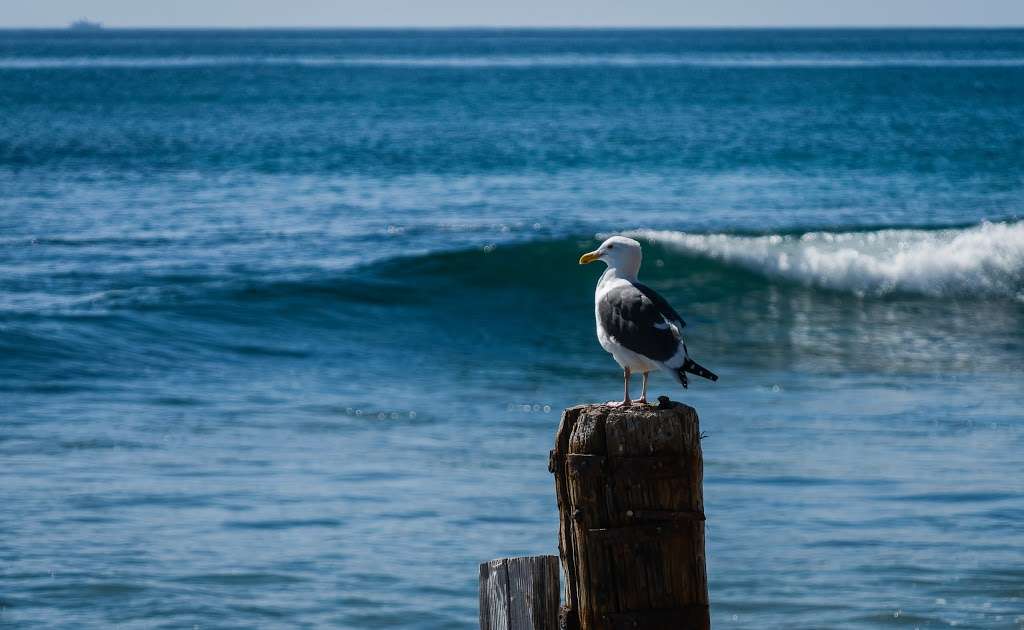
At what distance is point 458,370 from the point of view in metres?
15.1

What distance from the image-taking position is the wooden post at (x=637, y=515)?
4.14 m

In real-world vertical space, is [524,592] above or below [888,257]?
above

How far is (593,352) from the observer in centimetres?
1622

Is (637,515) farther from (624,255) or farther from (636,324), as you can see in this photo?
(624,255)

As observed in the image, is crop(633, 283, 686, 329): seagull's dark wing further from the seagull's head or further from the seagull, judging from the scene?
the seagull's head

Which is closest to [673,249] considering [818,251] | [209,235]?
[818,251]

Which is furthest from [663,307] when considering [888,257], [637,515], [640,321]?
[888,257]

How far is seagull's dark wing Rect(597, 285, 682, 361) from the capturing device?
4.95 metres

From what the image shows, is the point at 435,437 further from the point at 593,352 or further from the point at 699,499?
the point at 699,499

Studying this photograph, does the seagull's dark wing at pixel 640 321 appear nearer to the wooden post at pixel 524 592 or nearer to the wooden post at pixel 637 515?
the wooden post at pixel 637 515

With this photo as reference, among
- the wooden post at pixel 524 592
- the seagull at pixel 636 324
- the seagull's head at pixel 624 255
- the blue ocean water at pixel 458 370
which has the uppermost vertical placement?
the seagull's head at pixel 624 255

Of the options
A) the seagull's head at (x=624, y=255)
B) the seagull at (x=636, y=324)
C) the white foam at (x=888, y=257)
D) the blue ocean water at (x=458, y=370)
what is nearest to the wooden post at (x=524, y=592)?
the seagull at (x=636, y=324)

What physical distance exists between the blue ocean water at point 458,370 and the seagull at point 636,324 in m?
2.86

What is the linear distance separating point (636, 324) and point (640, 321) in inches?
0.9
